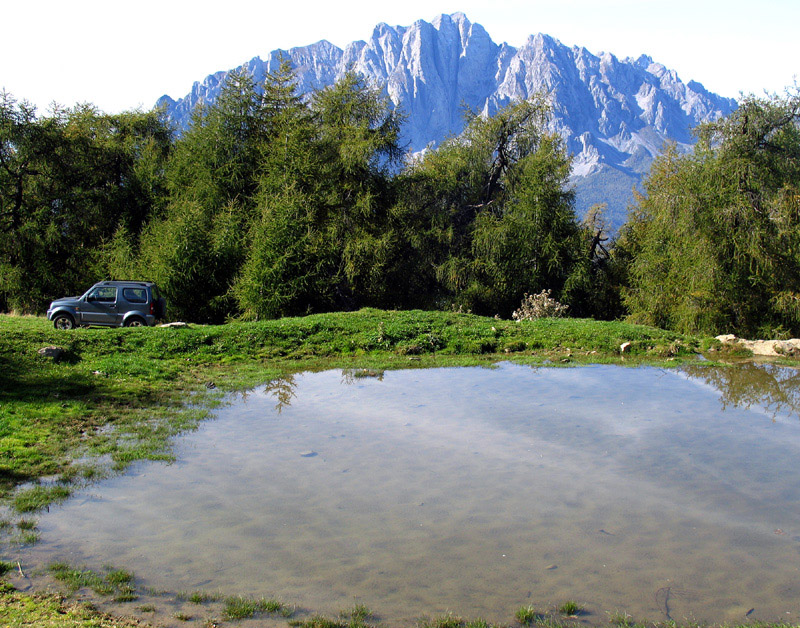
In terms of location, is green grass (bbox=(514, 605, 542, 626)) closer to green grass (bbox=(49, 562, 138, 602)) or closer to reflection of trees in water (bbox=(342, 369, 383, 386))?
green grass (bbox=(49, 562, 138, 602))

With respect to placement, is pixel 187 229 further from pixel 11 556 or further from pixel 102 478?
pixel 11 556

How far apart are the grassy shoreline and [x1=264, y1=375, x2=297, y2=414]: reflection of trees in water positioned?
36cm

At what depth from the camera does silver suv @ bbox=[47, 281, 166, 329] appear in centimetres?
2134

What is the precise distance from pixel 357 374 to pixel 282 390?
2397 millimetres

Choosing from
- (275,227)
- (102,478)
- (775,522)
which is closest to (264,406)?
(102,478)

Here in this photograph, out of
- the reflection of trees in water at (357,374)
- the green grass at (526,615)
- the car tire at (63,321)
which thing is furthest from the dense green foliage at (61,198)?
the green grass at (526,615)

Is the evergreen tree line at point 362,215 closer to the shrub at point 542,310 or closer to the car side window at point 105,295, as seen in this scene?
the shrub at point 542,310

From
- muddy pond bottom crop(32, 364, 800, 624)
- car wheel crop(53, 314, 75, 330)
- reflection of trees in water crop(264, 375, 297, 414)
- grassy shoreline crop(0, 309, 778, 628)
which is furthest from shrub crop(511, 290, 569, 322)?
car wheel crop(53, 314, 75, 330)

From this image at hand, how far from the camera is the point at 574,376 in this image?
15.7 meters

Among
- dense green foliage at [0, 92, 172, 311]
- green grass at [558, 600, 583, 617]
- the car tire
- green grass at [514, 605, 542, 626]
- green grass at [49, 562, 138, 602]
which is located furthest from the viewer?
dense green foliage at [0, 92, 172, 311]

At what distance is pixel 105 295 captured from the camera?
70.4ft

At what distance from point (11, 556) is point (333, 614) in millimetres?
3413

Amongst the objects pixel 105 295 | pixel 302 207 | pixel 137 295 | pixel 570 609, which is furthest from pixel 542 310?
pixel 570 609

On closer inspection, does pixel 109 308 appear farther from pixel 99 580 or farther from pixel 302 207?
pixel 99 580
